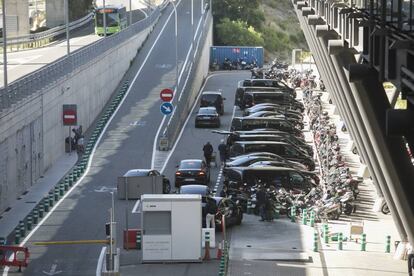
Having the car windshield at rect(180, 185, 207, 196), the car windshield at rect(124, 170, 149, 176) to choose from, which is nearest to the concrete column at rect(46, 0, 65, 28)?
the car windshield at rect(124, 170, 149, 176)

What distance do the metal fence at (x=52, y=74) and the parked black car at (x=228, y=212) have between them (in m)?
8.27

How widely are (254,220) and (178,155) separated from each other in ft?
46.3

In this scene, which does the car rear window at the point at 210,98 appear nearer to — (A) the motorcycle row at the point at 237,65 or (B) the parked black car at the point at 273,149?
(B) the parked black car at the point at 273,149

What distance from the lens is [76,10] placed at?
107 meters

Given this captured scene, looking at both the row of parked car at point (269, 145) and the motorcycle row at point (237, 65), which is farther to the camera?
A: the motorcycle row at point (237, 65)

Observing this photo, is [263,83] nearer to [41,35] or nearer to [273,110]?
[273,110]

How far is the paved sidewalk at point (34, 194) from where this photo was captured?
36609mm

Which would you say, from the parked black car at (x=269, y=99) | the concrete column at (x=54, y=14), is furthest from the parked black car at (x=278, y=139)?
the concrete column at (x=54, y=14)

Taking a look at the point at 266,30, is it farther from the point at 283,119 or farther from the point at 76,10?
the point at 283,119

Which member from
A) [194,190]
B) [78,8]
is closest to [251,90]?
[194,190]

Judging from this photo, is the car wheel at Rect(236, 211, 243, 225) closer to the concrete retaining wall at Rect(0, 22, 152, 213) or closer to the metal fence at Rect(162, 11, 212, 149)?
the concrete retaining wall at Rect(0, 22, 152, 213)

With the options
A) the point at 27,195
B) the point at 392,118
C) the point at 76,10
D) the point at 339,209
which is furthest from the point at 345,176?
the point at 76,10

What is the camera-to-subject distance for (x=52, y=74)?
50.8m

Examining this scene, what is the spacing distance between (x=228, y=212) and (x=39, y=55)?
39.9 metres
